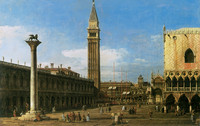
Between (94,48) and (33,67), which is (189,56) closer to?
(33,67)

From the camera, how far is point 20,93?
160ft

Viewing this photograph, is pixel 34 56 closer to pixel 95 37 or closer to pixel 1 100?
pixel 1 100

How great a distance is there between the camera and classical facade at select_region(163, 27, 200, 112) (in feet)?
152

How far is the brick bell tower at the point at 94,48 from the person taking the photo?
99375 mm

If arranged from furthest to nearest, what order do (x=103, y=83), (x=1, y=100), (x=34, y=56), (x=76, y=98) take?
(x=103, y=83), (x=76, y=98), (x=1, y=100), (x=34, y=56)

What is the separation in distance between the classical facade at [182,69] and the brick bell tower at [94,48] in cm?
5216

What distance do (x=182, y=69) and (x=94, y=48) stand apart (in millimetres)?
55132

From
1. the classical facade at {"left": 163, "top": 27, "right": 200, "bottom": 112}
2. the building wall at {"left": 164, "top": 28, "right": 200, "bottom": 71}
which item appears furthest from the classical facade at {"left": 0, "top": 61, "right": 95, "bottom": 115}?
the building wall at {"left": 164, "top": 28, "right": 200, "bottom": 71}

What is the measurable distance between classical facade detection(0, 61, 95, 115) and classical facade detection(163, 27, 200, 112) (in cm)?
2169

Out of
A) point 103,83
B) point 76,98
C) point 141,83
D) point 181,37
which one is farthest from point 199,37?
point 141,83

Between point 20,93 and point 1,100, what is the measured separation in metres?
6.25

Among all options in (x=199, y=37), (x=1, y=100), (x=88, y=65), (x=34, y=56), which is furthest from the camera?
(x=88, y=65)

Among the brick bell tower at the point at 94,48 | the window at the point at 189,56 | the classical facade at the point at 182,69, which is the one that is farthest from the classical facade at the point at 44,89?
the window at the point at 189,56

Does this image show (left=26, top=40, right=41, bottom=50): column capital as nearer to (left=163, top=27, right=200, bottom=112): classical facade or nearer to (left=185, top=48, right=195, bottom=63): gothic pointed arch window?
(left=163, top=27, right=200, bottom=112): classical facade
